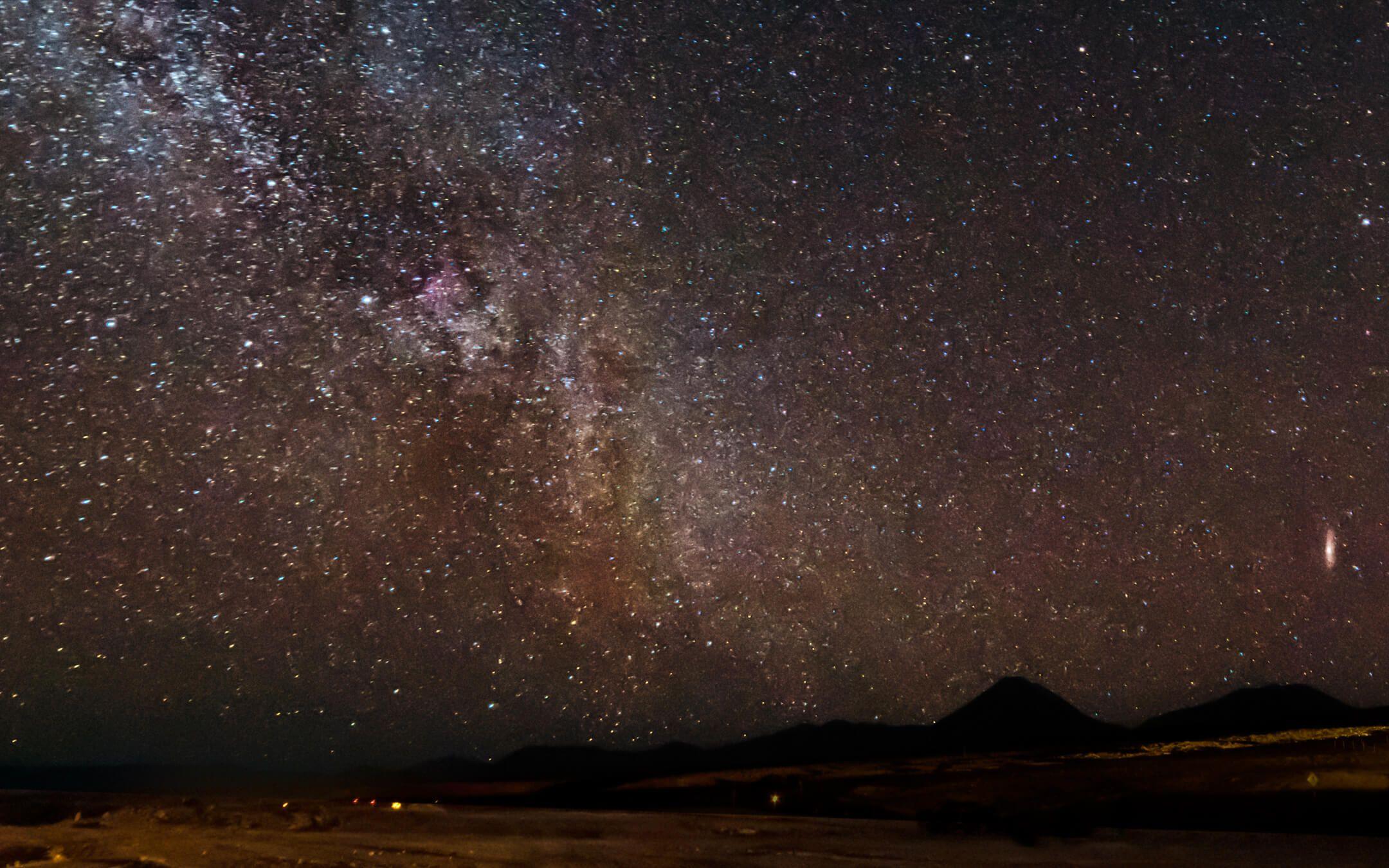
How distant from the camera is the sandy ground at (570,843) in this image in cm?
191

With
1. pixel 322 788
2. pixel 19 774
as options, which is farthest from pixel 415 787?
pixel 19 774

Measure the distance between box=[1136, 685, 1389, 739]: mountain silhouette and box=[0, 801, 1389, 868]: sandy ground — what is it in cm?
146

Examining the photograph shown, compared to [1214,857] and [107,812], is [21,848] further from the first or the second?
[1214,857]

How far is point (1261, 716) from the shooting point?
6391 mm

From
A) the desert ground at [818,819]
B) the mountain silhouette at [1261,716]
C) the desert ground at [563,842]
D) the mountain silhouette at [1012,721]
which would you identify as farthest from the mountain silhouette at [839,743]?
the desert ground at [563,842]

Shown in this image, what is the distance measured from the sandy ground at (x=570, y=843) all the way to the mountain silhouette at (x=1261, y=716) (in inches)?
57.5

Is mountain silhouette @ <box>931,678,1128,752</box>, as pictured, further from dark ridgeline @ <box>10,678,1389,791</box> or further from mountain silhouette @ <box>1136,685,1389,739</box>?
mountain silhouette @ <box>1136,685,1389,739</box>

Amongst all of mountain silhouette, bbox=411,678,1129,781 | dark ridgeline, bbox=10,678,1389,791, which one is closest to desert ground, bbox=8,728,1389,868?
dark ridgeline, bbox=10,678,1389,791

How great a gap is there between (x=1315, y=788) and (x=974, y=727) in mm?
4511

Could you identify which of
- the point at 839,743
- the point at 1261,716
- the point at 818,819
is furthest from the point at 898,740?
the point at 818,819

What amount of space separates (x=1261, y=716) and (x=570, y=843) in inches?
261

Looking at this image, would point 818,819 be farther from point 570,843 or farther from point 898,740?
point 898,740

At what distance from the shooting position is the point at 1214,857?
1907 mm

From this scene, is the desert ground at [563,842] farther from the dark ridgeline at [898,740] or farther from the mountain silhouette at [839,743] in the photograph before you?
the mountain silhouette at [839,743]
